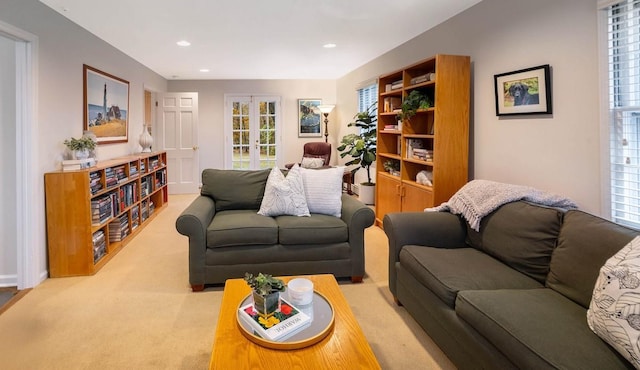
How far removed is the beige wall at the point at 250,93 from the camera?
782 cm

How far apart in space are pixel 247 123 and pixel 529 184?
20.2 ft

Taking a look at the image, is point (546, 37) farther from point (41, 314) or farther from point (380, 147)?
point (41, 314)

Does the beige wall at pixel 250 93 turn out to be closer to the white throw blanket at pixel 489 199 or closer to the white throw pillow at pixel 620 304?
the white throw blanket at pixel 489 199

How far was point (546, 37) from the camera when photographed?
2598 mm

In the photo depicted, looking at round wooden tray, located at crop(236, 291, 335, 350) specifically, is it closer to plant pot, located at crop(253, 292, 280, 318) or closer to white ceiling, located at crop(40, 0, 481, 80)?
plant pot, located at crop(253, 292, 280, 318)

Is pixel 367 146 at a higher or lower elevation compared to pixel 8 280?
higher

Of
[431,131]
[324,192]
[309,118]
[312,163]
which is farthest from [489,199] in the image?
[309,118]

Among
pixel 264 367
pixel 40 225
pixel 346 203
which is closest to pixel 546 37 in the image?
pixel 346 203

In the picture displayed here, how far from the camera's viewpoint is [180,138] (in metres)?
7.31

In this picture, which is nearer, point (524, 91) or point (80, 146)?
point (524, 91)

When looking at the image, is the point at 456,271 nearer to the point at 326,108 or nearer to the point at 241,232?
the point at 241,232

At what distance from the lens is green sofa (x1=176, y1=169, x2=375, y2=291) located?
281 cm

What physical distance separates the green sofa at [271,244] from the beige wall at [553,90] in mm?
1217

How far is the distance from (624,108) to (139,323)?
3.12 m
